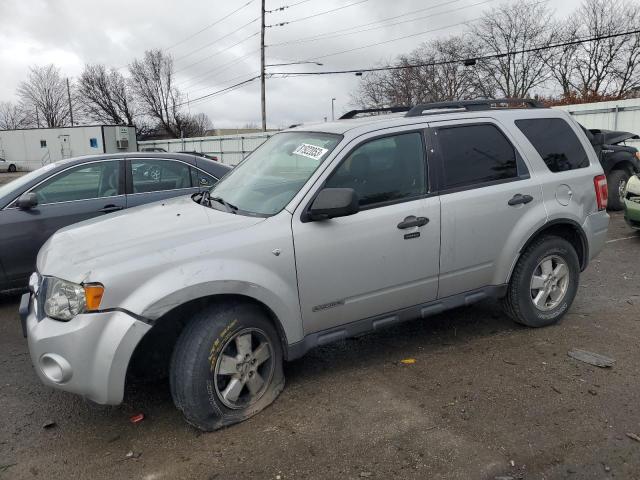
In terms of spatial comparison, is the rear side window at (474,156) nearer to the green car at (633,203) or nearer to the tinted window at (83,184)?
the tinted window at (83,184)

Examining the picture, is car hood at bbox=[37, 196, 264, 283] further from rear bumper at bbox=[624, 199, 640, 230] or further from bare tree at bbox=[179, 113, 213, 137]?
bare tree at bbox=[179, 113, 213, 137]

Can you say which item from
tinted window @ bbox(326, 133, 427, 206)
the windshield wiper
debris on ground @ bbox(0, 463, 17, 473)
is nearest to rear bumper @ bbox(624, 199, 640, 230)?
tinted window @ bbox(326, 133, 427, 206)

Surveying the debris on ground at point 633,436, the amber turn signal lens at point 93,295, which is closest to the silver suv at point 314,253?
the amber turn signal lens at point 93,295

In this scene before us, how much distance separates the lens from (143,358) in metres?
3.12

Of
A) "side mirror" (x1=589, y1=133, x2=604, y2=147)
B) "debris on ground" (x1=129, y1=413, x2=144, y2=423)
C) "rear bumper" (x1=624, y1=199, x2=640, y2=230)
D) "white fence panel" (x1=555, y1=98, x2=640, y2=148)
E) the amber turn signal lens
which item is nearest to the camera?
the amber turn signal lens

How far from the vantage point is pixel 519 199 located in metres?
4.06

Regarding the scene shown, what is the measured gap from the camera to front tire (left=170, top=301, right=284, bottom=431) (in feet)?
9.61

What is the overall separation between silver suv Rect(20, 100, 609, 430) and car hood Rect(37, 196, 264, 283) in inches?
0.5

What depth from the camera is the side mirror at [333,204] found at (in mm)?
3125

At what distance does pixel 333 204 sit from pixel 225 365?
1156 mm

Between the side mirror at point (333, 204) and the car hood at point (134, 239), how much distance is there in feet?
1.17

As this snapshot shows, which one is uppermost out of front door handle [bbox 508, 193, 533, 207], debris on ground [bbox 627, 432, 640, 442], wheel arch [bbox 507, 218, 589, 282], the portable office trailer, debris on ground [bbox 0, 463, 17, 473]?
the portable office trailer

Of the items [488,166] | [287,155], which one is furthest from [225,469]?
[488,166]

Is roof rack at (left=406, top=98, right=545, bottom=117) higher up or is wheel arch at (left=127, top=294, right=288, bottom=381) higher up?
roof rack at (left=406, top=98, right=545, bottom=117)
